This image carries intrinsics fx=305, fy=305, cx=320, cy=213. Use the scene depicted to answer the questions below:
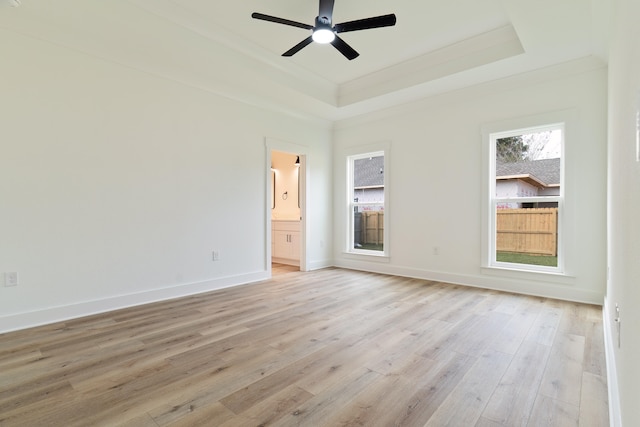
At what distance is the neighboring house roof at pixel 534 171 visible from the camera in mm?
3752

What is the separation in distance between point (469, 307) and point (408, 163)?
2.44 metres

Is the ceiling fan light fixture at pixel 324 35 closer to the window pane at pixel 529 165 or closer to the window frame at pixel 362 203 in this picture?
the window frame at pixel 362 203

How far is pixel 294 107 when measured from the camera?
4969 millimetres

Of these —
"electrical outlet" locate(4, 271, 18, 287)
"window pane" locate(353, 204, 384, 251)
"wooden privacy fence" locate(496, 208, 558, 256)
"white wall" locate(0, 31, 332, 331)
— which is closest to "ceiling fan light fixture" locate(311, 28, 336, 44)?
"white wall" locate(0, 31, 332, 331)

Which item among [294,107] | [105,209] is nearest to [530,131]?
[294,107]

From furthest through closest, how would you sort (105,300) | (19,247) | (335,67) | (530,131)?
(335,67), (530,131), (105,300), (19,247)

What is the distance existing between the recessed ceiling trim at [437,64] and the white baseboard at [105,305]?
3.35 meters

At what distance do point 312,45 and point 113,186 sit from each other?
278cm

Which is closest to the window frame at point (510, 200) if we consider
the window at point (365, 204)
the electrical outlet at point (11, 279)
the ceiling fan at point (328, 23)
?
the window at point (365, 204)

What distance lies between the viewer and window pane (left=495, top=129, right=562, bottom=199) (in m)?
3.76

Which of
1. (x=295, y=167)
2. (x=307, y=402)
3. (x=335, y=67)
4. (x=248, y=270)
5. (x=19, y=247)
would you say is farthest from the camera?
(x=295, y=167)

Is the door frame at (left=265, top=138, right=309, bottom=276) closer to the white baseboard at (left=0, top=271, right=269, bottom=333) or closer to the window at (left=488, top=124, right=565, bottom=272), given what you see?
the white baseboard at (left=0, top=271, right=269, bottom=333)

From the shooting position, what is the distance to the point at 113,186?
331cm

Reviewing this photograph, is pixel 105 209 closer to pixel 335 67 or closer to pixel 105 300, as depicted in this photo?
pixel 105 300
